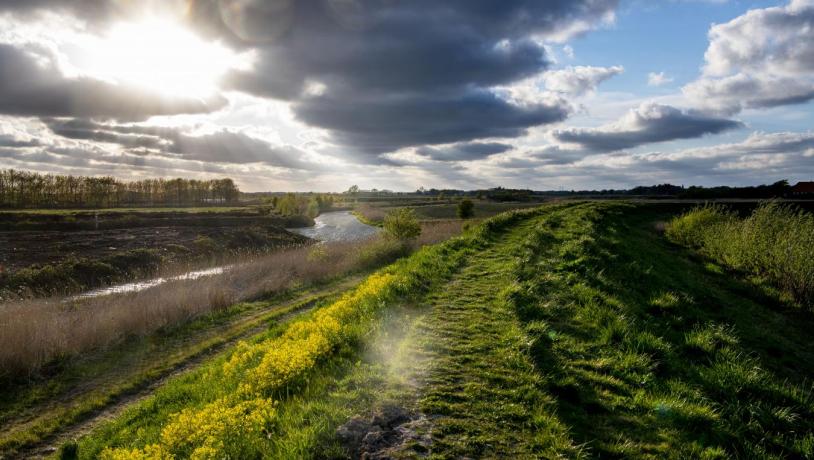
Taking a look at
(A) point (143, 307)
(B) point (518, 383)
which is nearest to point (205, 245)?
(A) point (143, 307)

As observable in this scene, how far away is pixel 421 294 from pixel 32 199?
5849 inches

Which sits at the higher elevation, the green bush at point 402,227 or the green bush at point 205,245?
the green bush at point 402,227

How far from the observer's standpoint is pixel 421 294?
1155 centimetres

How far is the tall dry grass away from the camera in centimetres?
1277

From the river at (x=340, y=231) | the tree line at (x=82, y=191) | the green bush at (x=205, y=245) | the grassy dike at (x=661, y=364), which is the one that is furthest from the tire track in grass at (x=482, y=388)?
the tree line at (x=82, y=191)

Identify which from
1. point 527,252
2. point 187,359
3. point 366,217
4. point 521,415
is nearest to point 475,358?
point 521,415

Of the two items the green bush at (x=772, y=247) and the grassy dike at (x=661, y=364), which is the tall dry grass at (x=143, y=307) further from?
the green bush at (x=772, y=247)

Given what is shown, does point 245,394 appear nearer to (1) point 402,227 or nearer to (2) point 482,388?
(2) point 482,388

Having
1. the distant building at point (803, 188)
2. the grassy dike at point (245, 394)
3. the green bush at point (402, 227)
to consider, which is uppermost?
the distant building at point (803, 188)

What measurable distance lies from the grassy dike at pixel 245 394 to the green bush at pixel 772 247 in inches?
517

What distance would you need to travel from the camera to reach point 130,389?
11.3 m

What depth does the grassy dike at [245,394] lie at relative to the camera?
17.2ft

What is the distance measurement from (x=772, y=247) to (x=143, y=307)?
1017 inches

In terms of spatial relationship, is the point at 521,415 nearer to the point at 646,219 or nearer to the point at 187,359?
the point at 187,359
